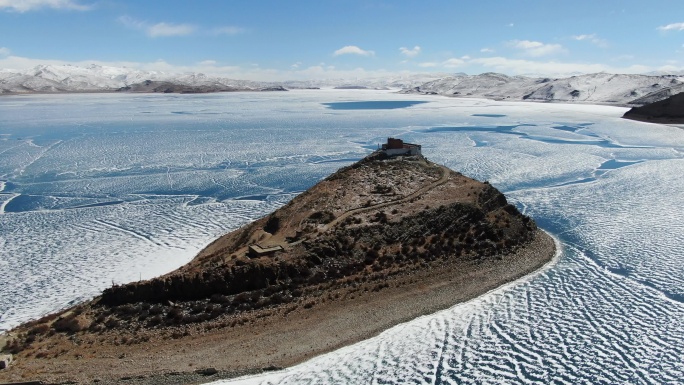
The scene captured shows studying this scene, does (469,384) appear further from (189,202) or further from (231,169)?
(231,169)

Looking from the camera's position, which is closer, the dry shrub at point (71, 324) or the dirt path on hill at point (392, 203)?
the dry shrub at point (71, 324)

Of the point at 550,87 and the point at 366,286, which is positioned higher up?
the point at 550,87

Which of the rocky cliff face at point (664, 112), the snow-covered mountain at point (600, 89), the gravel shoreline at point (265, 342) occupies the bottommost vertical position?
the gravel shoreline at point (265, 342)

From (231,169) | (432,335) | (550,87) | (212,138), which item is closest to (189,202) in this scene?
(231,169)

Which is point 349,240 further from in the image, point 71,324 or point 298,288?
point 71,324

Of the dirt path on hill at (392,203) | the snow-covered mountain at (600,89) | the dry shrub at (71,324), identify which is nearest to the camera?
the dry shrub at (71,324)

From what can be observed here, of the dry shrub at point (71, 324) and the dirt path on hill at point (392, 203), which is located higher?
the dirt path on hill at point (392, 203)

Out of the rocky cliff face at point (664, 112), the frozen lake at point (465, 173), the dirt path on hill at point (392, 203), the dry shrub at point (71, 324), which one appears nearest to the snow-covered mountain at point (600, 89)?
the rocky cliff face at point (664, 112)

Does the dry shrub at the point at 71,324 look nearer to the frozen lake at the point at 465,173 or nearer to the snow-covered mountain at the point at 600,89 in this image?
the frozen lake at the point at 465,173
